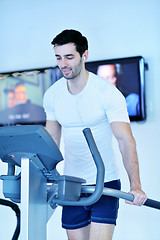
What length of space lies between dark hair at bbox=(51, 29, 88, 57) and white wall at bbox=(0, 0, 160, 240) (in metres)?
1.11

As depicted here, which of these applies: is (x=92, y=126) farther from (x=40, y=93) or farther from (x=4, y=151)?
(x=40, y=93)

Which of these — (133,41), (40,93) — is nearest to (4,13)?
(40,93)

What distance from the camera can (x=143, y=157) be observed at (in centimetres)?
300

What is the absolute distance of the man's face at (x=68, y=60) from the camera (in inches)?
76.4

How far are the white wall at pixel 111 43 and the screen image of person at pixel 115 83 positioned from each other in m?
0.12

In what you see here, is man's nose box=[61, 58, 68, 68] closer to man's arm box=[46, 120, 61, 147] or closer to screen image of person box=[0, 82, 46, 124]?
man's arm box=[46, 120, 61, 147]

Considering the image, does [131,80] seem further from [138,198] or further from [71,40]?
[138,198]

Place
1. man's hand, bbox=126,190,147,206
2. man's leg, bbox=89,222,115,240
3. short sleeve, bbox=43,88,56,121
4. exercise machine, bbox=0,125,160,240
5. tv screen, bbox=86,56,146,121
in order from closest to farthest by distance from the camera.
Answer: exercise machine, bbox=0,125,160,240
man's hand, bbox=126,190,147,206
man's leg, bbox=89,222,115,240
short sleeve, bbox=43,88,56,121
tv screen, bbox=86,56,146,121

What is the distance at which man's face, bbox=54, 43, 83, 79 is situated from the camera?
6.37 ft

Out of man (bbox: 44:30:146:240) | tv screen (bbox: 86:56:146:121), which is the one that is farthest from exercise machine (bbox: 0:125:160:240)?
tv screen (bbox: 86:56:146:121)

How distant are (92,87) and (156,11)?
137 centimetres

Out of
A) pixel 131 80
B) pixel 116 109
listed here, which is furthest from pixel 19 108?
pixel 116 109

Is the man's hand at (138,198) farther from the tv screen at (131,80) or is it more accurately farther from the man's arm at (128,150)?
the tv screen at (131,80)

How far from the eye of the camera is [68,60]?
1954 mm
